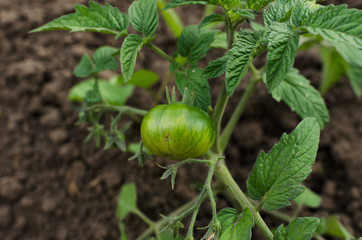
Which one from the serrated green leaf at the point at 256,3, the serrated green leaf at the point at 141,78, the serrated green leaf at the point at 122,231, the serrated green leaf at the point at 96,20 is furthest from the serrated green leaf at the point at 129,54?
the serrated green leaf at the point at 122,231

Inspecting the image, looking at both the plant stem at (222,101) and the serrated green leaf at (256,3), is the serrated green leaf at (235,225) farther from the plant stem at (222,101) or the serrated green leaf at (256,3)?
the serrated green leaf at (256,3)

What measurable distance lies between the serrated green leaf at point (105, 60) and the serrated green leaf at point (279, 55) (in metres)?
0.68

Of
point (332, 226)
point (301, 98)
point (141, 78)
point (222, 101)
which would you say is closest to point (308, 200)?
point (332, 226)

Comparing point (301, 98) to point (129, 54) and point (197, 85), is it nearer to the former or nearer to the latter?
point (197, 85)

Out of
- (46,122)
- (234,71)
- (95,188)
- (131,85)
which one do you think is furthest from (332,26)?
(46,122)

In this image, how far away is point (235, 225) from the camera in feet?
3.40

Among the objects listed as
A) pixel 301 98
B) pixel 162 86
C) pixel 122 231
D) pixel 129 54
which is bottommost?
pixel 122 231

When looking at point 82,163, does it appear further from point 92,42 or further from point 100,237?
point 92,42

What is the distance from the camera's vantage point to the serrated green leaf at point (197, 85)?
1183 mm

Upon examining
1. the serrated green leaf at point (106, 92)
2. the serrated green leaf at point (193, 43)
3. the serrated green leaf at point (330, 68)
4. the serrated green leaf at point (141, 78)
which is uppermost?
the serrated green leaf at point (193, 43)

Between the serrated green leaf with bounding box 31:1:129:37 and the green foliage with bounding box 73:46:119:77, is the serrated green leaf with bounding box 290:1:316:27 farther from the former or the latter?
the green foliage with bounding box 73:46:119:77

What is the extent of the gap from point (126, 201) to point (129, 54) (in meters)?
0.94

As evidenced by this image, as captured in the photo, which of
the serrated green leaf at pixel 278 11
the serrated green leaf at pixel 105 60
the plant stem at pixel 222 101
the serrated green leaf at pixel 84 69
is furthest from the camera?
the serrated green leaf at pixel 84 69

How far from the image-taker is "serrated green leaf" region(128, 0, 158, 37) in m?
1.23
